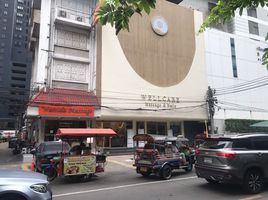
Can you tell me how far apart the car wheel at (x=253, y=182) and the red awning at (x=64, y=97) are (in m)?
15.7

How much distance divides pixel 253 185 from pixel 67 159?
690 centimetres

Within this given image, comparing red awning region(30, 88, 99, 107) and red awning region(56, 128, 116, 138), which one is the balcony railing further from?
red awning region(56, 128, 116, 138)

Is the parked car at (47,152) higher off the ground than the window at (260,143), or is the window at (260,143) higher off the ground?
the window at (260,143)

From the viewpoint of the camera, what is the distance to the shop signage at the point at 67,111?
20.6m

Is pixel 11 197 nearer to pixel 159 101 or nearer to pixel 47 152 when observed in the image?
pixel 47 152

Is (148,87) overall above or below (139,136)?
above

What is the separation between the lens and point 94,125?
24.3 meters

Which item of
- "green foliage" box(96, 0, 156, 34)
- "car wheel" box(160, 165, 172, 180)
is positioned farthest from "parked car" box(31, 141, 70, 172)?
"green foliage" box(96, 0, 156, 34)

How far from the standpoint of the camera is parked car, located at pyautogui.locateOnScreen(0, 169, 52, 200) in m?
5.18

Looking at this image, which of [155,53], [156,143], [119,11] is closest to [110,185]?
[156,143]

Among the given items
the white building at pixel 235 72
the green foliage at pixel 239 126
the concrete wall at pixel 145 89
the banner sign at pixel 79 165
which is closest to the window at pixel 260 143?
the banner sign at pixel 79 165

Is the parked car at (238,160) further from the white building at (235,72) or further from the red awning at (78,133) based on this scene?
the white building at (235,72)

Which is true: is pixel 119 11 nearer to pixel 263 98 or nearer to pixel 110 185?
pixel 110 185

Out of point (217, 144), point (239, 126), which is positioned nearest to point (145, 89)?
point (239, 126)
